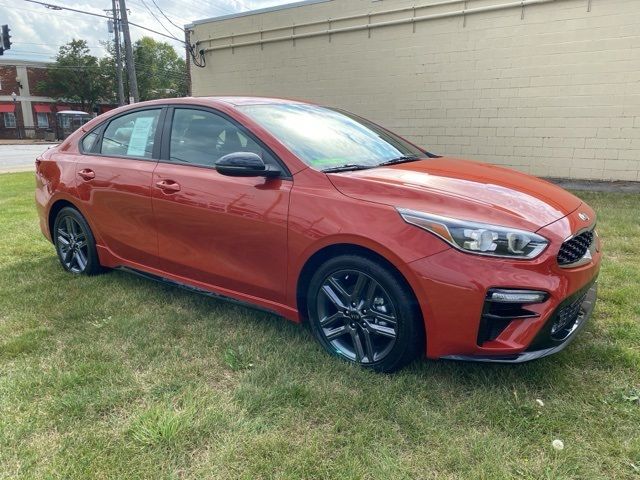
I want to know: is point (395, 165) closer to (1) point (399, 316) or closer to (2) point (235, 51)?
(1) point (399, 316)

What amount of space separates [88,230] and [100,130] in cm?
88

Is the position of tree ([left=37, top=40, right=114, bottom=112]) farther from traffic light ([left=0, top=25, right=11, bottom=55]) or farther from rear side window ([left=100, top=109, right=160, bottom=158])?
rear side window ([left=100, top=109, right=160, bottom=158])

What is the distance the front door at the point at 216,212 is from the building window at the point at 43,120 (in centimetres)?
5039

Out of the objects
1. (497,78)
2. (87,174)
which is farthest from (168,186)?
(497,78)

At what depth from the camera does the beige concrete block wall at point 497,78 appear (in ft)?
26.3

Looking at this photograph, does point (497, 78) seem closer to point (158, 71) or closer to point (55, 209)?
point (55, 209)

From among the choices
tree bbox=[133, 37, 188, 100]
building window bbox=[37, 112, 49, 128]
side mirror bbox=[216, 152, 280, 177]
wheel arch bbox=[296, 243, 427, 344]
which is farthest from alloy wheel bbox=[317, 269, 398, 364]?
building window bbox=[37, 112, 49, 128]

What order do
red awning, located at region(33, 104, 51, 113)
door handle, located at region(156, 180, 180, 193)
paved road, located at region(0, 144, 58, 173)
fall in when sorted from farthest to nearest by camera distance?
red awning, located at region(33, 104, 51, 113) < paved road, located at region(0, 144, 58, 173) < door handle, located at region(156, 180, 180, 193)

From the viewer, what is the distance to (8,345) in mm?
3146

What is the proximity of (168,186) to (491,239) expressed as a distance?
7.20 ft

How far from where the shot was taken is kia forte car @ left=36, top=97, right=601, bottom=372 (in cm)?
236

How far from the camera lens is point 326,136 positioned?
10.9 ft

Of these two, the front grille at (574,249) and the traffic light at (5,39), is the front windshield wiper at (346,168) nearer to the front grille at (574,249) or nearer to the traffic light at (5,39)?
the front grille at (574,249)

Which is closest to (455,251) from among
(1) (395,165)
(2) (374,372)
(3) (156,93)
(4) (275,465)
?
(2) (374,372)
